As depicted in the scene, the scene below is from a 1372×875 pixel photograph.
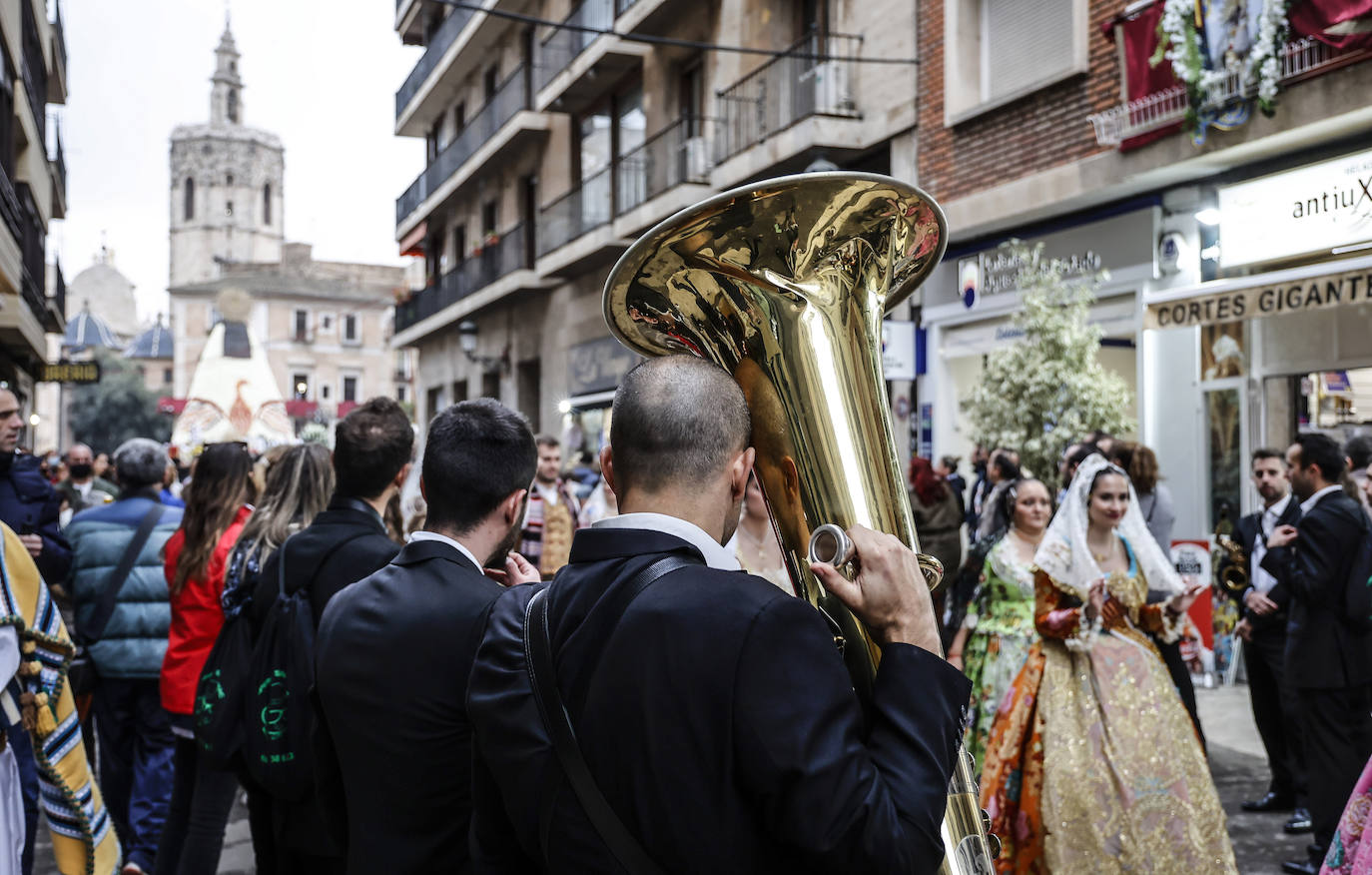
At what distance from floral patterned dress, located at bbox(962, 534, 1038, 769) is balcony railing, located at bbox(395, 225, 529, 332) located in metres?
17.3

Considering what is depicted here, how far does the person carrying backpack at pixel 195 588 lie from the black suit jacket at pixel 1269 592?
4.72 metres

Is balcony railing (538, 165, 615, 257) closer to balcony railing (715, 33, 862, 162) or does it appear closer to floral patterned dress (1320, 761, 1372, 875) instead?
balcony railing (715, 33, 862, 162)

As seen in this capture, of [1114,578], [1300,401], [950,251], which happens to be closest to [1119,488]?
[1114,578]

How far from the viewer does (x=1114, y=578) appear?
5117 millimetres

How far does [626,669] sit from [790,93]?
13.6 meters

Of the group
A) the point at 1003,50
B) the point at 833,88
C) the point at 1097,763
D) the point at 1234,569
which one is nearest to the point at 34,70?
the point at 833,88

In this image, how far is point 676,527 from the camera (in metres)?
1.74

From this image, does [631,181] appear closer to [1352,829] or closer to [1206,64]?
[1206,64]

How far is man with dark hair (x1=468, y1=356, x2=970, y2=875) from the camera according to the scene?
5.13ft

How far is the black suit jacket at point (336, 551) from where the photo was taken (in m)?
3.21

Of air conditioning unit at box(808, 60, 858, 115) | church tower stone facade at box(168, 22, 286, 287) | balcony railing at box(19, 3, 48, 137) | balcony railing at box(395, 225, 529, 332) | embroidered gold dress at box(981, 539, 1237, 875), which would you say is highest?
church tower stone facade at box(168, 22, 286, 287)

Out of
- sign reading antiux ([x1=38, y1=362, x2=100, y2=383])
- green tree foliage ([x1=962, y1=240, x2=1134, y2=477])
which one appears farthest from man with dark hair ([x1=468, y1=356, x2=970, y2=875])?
sign reading antiux ([x1=38, y1=362, x2=100, y2=383])

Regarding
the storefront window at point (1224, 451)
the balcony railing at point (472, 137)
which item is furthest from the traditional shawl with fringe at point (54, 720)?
the balcony railing at point (472, 137)

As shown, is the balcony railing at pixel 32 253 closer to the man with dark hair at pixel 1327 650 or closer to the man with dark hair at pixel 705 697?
the man with dark hair at pixel 1327 650
